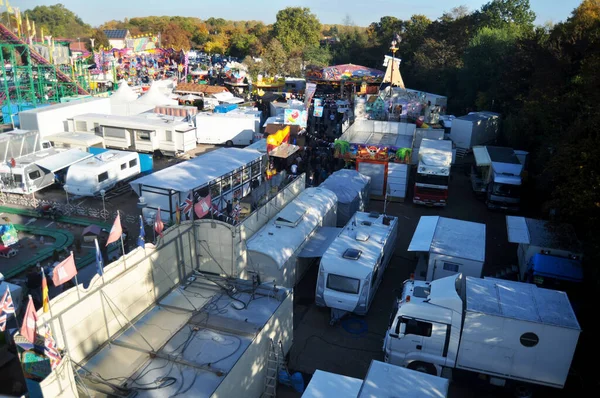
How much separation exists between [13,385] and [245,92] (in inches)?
1758

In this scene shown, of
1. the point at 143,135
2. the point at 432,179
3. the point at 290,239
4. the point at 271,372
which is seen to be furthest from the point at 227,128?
the point at 271,372

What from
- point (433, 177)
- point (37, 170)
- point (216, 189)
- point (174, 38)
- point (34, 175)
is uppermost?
point (174, 38)

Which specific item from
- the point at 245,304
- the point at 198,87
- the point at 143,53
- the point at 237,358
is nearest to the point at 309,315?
the point at 245,304

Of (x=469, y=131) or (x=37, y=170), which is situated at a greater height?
(x=469, y=131)

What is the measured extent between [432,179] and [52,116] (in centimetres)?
2283

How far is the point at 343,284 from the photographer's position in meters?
12.4

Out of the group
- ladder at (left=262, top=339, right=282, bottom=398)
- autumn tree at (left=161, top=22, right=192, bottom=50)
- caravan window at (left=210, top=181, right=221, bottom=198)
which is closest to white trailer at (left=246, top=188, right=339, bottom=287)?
ladder at (left=262, top=339, right=282, bottom=398)

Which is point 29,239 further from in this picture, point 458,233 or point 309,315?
point 458,233

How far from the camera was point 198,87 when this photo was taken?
44.9 meters

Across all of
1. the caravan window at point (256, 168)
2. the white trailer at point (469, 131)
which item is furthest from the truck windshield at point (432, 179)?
the white trailer at point (469, 131)

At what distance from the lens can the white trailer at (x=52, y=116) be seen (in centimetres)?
2702

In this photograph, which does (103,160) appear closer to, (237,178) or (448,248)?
(237,178)

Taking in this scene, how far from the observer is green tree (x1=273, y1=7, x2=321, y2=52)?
73375 millimetres

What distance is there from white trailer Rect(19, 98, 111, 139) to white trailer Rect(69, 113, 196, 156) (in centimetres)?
115
